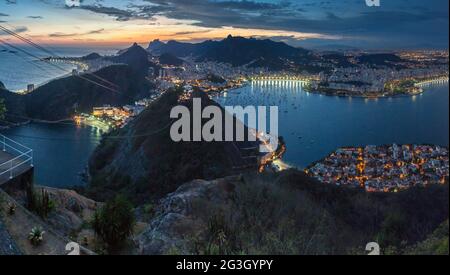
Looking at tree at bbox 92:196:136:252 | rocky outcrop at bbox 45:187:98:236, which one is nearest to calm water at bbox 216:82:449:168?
tree at bbox 92:196:136:252

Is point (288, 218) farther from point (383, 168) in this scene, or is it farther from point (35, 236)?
point (383, 168)

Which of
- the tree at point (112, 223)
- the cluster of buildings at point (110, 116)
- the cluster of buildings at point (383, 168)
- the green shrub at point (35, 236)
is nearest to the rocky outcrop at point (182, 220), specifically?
the tree at point (112, 223)

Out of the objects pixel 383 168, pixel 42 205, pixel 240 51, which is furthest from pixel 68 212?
pixel 240 51

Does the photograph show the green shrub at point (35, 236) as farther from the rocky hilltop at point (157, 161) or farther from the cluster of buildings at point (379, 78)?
the rocky hilltop at point (157, 161)
